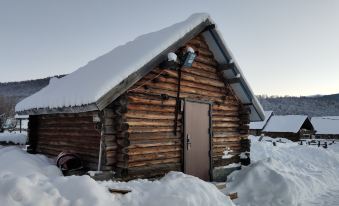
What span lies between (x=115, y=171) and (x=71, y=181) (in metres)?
2.35

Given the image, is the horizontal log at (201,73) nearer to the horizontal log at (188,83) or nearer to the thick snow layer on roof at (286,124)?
A: the horizontal log at (188,83)

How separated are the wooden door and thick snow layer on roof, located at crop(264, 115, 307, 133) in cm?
3453

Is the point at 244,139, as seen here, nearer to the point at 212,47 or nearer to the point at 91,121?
the point at 212,47

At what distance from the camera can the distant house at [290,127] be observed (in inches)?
1661

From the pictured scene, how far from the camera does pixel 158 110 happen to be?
355 inches

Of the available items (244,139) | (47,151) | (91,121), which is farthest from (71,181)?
(244,139)

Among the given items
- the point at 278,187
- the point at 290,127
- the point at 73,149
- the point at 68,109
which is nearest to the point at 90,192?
the point at 68,109

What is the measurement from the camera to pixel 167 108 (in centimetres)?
927

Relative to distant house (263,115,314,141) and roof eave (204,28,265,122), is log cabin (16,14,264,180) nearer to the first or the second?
roof eave (204,28,265,122)

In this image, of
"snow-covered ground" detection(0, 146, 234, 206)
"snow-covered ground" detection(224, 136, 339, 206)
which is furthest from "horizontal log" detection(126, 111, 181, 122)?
"snow-covered ground" detection(224, 136, 339, 206)

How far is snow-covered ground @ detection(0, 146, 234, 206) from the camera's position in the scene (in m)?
4.91

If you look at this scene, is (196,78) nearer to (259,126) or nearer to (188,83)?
(188,83)

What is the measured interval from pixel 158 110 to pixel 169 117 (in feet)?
1.47

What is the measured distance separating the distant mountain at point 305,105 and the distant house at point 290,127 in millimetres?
53747
